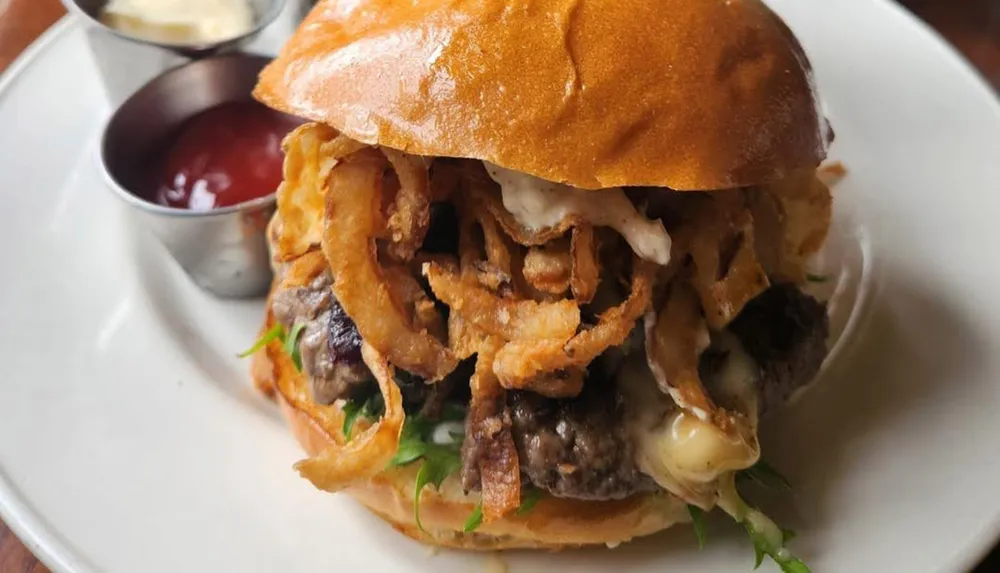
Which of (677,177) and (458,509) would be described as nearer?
(677,177)

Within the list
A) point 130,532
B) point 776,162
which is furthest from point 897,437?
point 130,532

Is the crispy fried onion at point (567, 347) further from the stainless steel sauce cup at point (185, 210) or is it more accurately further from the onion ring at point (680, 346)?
the stainless steel sauce cup at point (185, 210)

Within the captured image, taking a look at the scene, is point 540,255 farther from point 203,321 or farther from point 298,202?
point 203,321

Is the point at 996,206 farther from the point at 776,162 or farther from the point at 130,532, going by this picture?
the point at 130,532

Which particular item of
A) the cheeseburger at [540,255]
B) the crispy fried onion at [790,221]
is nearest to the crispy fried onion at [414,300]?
the cheeseburger at [540,255]

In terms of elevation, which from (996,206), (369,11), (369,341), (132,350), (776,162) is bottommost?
(132,350)

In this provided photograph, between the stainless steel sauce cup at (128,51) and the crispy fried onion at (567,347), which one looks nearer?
the crispy fried onion at (567,347)
